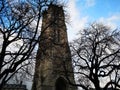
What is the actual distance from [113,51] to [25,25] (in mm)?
9732

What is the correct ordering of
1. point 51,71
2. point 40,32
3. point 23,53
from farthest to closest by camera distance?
point 51,71 < point 40,32 < point 23,53

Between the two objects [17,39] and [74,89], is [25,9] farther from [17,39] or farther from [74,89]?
[74,89]

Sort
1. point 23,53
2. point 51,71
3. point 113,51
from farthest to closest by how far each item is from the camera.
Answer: point 51,71, point 113,51, point 23,53

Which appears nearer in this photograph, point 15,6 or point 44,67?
point 15,6

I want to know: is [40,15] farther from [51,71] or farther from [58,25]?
[51,71]

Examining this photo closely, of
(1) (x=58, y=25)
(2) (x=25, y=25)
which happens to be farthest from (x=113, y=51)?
(2) (x=25, y=25)

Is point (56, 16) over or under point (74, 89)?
over

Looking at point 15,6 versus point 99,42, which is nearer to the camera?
point 15,6

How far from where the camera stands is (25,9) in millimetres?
18344

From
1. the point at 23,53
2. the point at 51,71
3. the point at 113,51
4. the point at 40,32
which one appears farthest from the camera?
the point at 51,71

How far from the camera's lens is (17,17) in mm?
18328

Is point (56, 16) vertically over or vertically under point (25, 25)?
over

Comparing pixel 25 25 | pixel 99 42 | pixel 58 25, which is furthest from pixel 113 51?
pixel 25 25

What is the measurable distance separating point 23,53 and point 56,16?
4.32 meters
